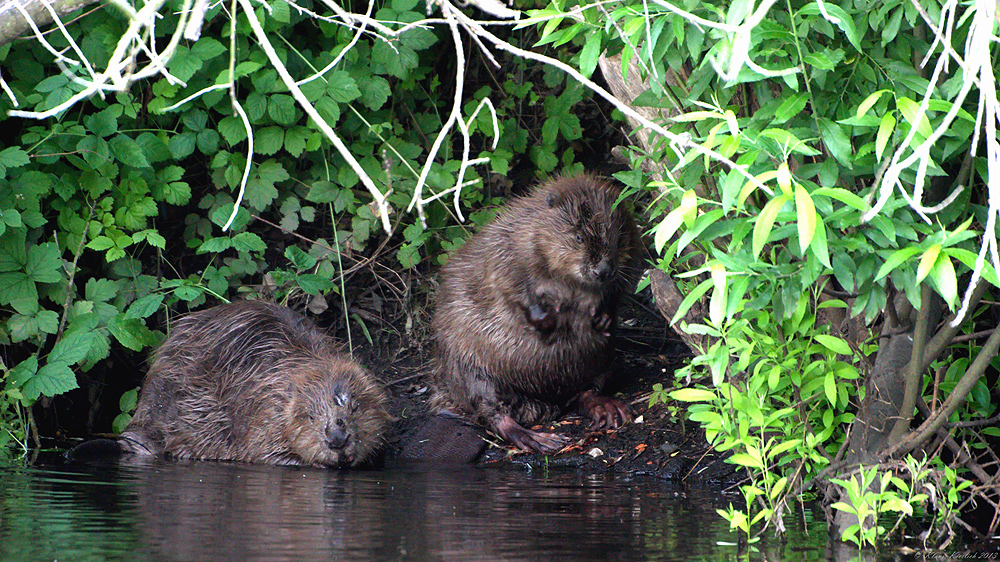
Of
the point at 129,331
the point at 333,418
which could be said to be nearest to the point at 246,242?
the point at 129,331

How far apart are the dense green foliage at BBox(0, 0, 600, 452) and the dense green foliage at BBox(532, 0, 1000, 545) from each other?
196 centimetres

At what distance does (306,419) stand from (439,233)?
1619 mm

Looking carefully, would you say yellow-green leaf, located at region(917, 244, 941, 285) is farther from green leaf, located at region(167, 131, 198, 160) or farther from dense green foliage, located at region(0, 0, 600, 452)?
green leaf, located at region(167, 131, 198, 160)

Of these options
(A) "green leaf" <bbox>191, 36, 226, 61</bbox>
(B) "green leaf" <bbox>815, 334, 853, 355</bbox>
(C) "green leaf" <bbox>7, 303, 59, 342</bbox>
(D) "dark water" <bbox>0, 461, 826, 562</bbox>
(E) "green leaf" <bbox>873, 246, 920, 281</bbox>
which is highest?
(A) "green leaf" <bbox>191, 36, 226, 61</bbox>

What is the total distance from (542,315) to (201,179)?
219 cm

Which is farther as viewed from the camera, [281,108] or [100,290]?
[281,108]

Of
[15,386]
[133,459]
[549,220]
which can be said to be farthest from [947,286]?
[15,386]

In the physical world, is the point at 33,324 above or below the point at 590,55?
below

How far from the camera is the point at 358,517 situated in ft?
9.55

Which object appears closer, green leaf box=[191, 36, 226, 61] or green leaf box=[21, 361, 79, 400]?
green leaf box=[21, 361, 79, 400]

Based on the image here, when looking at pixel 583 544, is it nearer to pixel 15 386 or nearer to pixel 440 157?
pixel 15 386

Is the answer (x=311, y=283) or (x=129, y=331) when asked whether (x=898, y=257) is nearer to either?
(x=311, y=283)

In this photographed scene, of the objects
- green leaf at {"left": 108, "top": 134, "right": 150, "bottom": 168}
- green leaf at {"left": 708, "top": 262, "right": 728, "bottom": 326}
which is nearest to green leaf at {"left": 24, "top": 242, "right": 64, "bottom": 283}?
green leaf at {"left": 108, "top": 134, "right": 150, "bottom": 168}

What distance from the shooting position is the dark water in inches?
95.2
